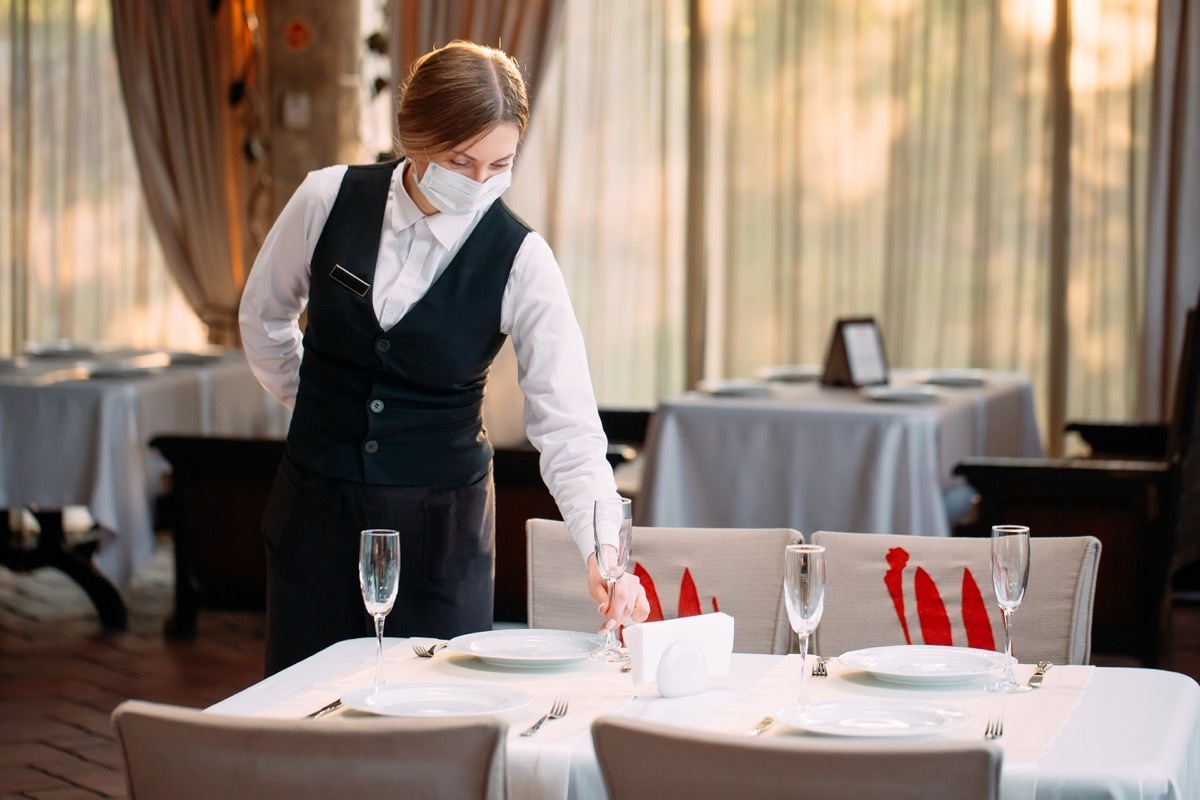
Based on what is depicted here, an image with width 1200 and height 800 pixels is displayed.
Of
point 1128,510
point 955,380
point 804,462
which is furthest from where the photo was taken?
point 955,380

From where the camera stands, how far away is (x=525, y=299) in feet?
7.61

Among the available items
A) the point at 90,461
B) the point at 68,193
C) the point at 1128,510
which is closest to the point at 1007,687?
the point at 1128,510

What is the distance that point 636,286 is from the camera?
6.68m

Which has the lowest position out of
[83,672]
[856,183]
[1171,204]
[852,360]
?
[83,672]

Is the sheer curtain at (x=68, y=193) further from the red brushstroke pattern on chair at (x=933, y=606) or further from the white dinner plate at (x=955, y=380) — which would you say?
the red brushstroke pattern on chair at (x=933, y=606)

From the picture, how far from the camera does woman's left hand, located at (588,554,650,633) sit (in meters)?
1.98

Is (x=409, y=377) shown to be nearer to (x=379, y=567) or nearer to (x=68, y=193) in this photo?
(x=379, y=567)

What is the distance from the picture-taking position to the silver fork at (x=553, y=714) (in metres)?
1.66

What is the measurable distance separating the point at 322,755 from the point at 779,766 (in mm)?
409

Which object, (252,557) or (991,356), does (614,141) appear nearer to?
(991,356)

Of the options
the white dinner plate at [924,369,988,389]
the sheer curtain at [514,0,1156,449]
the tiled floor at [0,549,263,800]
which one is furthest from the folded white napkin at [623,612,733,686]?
the sheer curtain at [514,0,1156,449]

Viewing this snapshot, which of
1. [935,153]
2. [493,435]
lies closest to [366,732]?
[493,435]

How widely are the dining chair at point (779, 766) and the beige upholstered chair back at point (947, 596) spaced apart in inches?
42.3

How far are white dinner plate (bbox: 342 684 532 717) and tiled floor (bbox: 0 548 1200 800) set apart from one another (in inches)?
64.7
